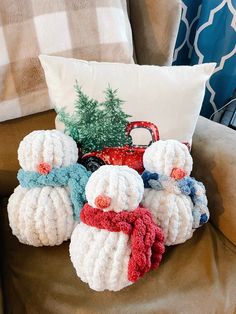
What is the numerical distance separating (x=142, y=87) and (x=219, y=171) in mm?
267

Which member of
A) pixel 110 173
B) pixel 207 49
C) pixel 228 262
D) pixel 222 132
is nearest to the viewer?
pixel 110 173

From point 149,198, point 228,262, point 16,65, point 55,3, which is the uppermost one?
point 55,3

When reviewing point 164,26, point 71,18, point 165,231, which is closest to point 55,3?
point 71,18

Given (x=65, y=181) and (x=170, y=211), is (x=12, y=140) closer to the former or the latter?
(x=65, y=181)

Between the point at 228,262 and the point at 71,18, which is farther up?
the point at 71,18

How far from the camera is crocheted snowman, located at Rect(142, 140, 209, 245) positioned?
66 centimetres

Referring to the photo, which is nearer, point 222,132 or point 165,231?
point 165,231

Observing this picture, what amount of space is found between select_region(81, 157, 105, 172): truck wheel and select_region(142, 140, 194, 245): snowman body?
13 cm

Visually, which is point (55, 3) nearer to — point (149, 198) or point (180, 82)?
point (180, 82)

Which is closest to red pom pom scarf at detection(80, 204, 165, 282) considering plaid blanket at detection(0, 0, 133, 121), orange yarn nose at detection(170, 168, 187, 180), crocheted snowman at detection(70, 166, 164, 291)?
crocheted snowman at detection(70, 166, 164, 291)

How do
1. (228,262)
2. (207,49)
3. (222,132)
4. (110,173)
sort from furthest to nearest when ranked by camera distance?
(207,49)
(222,132)
(228,262)
(110,173)

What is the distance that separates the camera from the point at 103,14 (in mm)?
788

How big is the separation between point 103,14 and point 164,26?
7.7 inches

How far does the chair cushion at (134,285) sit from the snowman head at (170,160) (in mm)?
195
